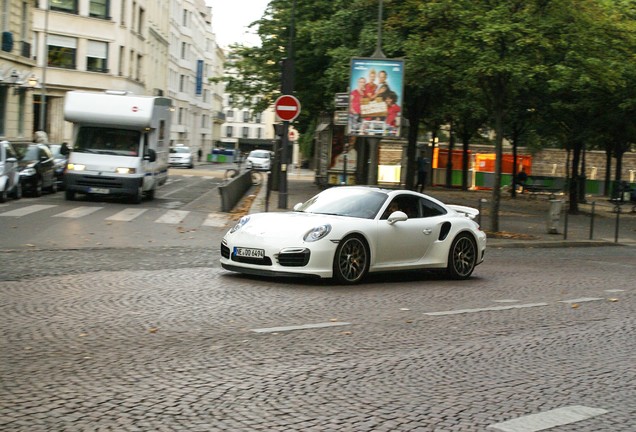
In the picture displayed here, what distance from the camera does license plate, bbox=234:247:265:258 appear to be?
40.8 ft

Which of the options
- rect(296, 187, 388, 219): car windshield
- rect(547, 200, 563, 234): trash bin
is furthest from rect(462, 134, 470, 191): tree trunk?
rect(296, 187, 388, 219): car windshield

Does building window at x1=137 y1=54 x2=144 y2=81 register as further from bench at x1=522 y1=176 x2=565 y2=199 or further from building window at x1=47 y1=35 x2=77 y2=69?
bench at x1=522 y1=176 x2=565 y2=199

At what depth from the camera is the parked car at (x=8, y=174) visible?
2578 cm

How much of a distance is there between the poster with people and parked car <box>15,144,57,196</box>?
32.4 feet

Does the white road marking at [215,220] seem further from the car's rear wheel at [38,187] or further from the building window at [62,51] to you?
the building window at [62,51]

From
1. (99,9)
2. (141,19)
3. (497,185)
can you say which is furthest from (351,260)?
(141,19)

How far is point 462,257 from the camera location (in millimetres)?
14680

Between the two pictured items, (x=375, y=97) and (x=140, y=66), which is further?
(x=140, y=66)

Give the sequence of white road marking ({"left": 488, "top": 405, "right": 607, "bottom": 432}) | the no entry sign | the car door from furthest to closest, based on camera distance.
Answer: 1. the no entry sign
2. the car door
3. white road marking ({"left": 488, "top": 405, "right": 607, "bottom": 432})

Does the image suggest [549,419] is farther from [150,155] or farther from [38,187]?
[38,187]

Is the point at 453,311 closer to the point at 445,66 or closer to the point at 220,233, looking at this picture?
the point at 220,233

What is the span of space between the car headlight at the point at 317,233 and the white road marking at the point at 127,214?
35.0 ft

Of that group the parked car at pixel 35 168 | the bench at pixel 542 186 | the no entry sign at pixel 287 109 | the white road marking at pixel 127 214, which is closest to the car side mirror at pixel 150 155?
Answer: the white road marking at pixel 127 214

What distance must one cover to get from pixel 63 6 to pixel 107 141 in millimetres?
37054
